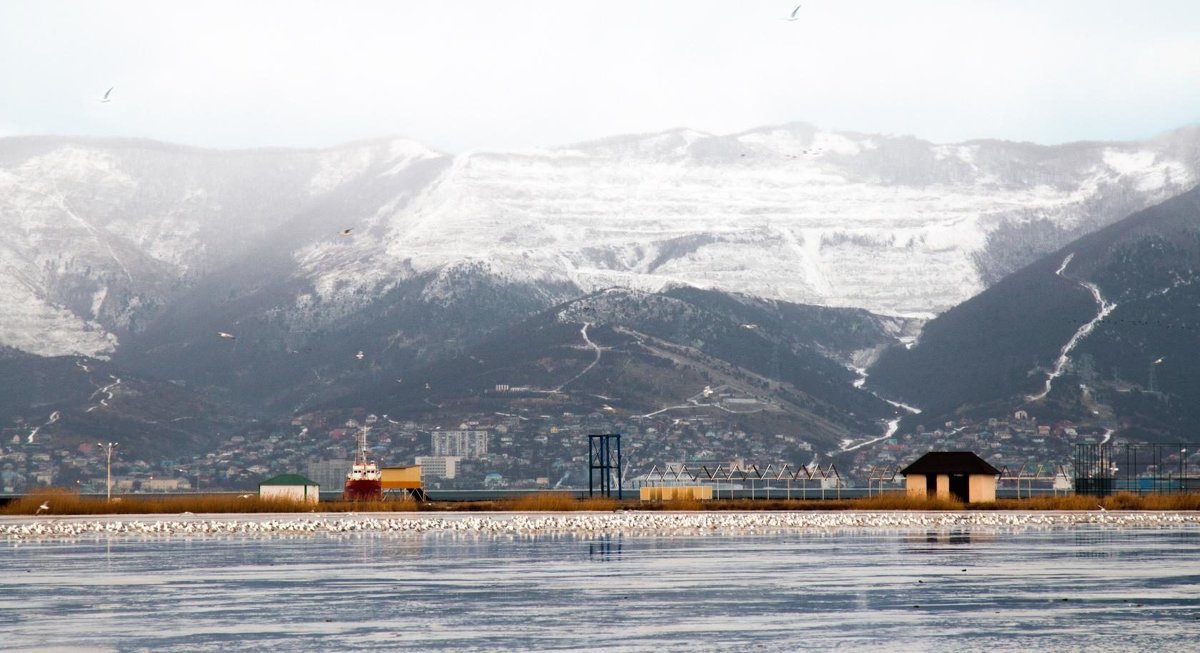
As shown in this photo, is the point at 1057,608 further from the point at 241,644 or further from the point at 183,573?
the point at 183,573

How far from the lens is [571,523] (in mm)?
114875

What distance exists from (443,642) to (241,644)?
16.5ft

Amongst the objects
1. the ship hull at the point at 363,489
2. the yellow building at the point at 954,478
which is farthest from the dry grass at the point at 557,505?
the ship hull at the point at 363,489

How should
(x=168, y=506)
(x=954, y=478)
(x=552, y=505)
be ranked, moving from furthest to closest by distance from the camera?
(x=954, y=478) < (x=552, y=505) < (x=168, y=506)

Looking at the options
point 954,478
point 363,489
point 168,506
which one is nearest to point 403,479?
point 363,489

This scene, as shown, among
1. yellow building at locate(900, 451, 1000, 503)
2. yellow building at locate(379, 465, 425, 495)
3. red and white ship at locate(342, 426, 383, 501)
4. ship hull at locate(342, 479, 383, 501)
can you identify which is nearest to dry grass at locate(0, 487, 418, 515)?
ship hull at locate(342, 479, 383, 501)

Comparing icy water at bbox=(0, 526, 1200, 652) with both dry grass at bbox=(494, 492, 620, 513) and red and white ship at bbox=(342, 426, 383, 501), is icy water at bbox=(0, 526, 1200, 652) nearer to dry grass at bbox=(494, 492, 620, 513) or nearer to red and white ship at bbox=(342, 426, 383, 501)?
dry grass at bbox=(494, 492, 620, 513)

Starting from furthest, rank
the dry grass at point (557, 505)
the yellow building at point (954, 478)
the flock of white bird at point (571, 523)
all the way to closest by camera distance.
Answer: the yellow building at point (954, 478)
the dry grass at point (557, 505)
the flock of white bird at point (571, 523)

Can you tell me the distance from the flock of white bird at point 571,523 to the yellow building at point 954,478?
17097 mm

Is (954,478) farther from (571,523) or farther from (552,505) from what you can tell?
(571,523)

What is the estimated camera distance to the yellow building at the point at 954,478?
14725 cm

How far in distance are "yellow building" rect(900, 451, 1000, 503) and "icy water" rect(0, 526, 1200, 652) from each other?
58.6m

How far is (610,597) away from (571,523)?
196 feet

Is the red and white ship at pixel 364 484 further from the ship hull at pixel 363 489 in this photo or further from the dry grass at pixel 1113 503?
the dry grass at pixel 1113 503
